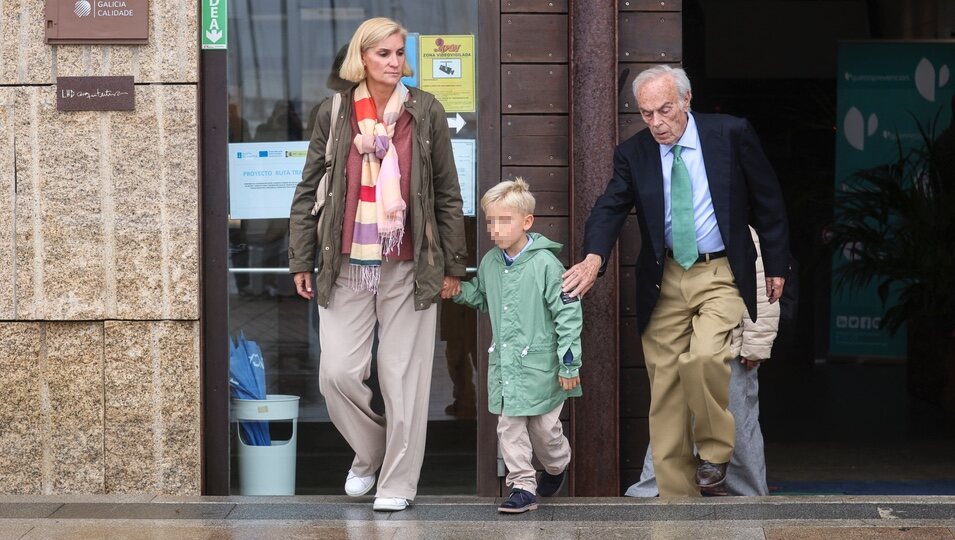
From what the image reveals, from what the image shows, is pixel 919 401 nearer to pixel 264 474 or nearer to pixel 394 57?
pixel 264 474

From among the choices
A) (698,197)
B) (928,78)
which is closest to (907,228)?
(928,78)

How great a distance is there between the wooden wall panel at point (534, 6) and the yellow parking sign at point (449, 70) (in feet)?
0.70

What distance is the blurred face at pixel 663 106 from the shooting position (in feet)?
17.3

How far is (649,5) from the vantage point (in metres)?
6.19

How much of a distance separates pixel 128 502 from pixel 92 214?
4.34ft

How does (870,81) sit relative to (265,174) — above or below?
above

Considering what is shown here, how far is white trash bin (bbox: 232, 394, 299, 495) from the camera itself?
252 inches

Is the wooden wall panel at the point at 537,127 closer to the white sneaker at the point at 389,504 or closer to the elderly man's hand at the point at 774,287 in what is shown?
the elderly man's hand at the point at 774,287

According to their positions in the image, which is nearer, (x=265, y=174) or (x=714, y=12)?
(x=265, y=174)

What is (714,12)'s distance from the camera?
13016 millimetres

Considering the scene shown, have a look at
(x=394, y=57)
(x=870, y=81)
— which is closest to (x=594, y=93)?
(x=394, y=57)

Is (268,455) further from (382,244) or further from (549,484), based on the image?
(382,244)

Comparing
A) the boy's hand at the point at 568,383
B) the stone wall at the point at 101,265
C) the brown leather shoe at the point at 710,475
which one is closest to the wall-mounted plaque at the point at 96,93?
the stone wall at the point at 101,265

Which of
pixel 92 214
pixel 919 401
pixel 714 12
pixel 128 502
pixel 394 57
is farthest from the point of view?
pixel 714 12
